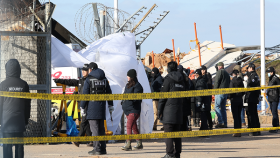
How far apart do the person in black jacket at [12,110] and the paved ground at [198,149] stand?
5.38 feet

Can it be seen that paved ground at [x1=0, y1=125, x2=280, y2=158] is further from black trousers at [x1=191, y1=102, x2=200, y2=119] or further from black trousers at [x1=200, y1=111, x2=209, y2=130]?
black trousers at [x1=191, y1=102, x2=200, y2=119]

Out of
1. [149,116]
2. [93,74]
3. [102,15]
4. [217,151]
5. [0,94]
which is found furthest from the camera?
[102,15]

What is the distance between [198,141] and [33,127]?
414cm

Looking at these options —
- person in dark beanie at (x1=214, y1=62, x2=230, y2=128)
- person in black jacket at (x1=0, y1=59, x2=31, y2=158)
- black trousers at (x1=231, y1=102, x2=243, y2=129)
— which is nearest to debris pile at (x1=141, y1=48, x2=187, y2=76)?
person in dark beanie at (x1=214, y1=62, x2=230, y2=128)

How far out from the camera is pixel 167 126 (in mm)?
7016

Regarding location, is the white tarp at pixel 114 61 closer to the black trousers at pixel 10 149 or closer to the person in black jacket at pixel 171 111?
the person in black jacket at pixel 171 111

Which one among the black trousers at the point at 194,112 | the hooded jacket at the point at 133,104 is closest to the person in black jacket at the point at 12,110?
the hooded jacket at the point at 133,104

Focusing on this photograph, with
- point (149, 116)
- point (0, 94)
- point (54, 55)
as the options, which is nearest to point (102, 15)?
point (54, 55)

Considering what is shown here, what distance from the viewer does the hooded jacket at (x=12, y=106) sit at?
233 inches

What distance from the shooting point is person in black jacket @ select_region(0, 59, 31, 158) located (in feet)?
19.4

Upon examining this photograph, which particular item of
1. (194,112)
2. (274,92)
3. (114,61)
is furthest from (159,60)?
(114,61)

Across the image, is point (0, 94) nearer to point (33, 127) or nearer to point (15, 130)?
point (15, 130)

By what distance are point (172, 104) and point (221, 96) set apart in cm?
578

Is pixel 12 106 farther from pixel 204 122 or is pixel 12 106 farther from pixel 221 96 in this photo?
pixel 221 96
